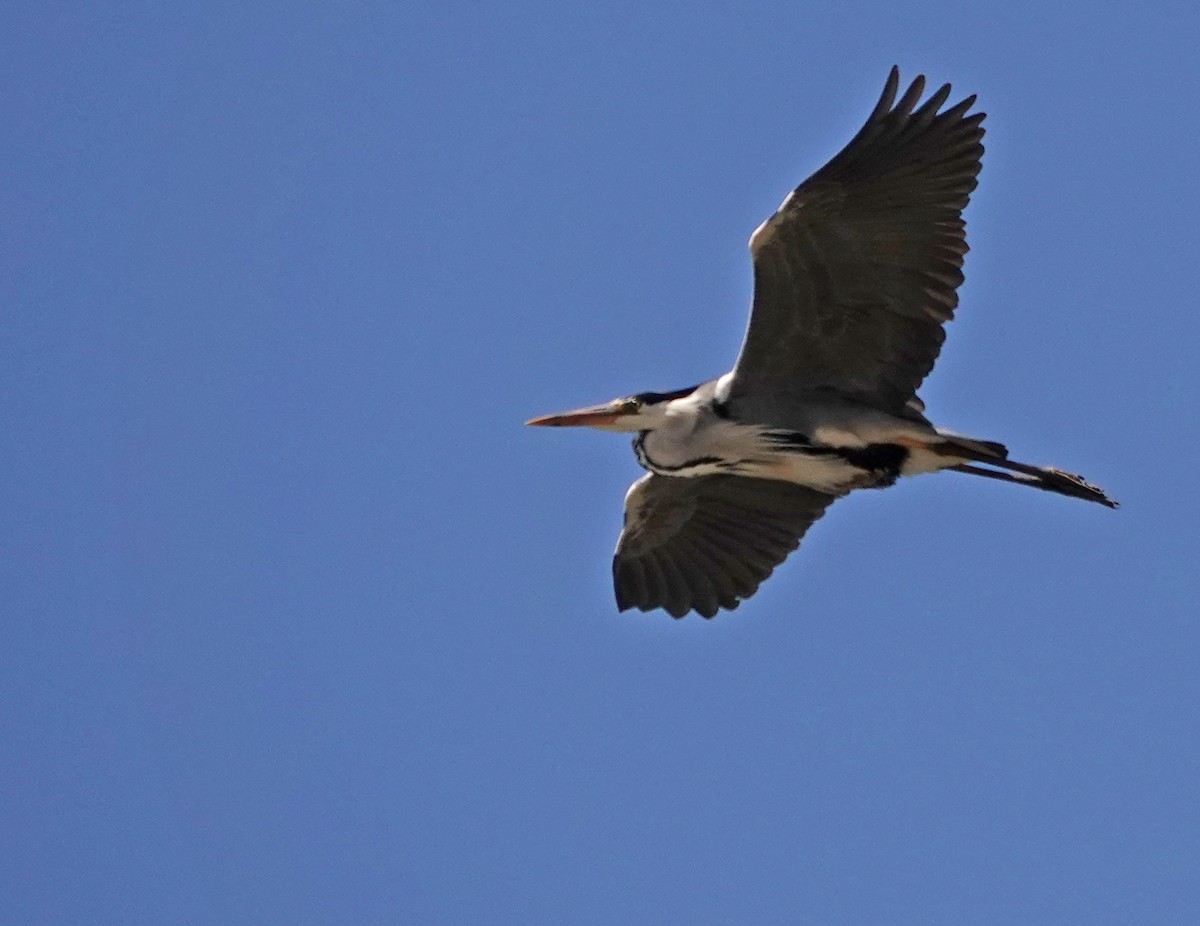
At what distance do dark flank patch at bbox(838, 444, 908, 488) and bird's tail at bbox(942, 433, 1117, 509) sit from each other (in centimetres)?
25

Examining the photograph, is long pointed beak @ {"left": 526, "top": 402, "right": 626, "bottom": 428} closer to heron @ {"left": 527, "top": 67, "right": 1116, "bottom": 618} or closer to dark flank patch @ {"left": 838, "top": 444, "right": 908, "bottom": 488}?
heron @ {"left": 527, "top": 67, "right": 1116, "bottom": 618}

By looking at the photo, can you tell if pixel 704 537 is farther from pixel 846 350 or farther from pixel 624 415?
pixel 846 350

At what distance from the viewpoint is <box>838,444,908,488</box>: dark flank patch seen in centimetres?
862

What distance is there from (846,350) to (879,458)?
50 cm

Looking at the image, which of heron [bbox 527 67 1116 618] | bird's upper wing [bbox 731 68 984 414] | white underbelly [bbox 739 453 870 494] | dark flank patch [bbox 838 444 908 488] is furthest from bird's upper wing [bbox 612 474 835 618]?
bird's upper wing [bbox 731 68 984 414]

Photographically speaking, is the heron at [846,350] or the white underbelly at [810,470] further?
the white underbelly at [810,470]

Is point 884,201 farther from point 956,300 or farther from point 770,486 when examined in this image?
point 770,486

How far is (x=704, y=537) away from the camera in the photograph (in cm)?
963

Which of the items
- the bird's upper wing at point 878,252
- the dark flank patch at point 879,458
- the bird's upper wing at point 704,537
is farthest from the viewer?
the bird's upper wing at point 704,537

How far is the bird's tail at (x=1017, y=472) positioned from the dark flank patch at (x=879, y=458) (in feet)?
0.82

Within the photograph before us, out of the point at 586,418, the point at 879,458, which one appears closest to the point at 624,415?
the point at 586,418

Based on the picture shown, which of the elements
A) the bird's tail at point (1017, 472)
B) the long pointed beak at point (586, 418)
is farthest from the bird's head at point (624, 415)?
the bird's tail at point (1017, 472)

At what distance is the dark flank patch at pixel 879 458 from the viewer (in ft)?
28.3

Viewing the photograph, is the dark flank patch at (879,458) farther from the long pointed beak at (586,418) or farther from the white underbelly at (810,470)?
the long pointed beak at (586,418)
